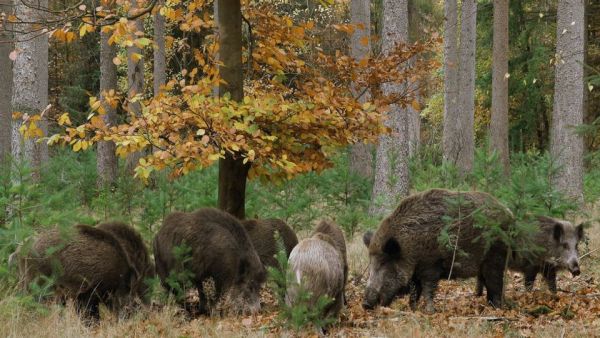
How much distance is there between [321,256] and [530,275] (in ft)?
10.6

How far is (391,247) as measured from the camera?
8555mm

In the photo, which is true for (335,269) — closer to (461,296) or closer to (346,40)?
(461,296)

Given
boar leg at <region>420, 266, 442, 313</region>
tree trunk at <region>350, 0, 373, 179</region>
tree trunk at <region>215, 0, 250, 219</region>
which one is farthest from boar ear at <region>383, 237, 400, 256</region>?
tree trunk at <region>350, 0, 373, 179</region>

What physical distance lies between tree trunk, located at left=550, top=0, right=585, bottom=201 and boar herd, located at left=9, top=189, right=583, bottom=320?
260 inches

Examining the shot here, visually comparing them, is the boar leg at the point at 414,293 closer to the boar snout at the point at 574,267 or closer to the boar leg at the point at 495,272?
the boar leg at the point at 495,272

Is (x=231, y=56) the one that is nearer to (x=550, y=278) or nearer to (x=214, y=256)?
(x=214, y=256)

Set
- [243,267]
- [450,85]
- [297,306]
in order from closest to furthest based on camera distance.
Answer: [297,306] < [243,267] < [450,85]

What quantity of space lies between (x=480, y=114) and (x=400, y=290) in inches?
1203

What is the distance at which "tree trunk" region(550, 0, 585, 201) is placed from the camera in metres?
14.9

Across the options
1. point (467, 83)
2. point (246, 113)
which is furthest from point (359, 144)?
point (246, 113)

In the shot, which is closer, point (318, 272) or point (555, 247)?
point (318, 272)

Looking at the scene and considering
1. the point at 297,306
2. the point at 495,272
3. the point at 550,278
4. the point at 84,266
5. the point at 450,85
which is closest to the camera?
the point at 297,306

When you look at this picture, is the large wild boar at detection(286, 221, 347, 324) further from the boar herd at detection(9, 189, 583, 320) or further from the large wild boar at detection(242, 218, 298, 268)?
the large wild boar at detection(242, 218, 298, 268)

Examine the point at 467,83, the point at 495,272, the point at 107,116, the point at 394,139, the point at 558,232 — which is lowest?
the point at 495,272
